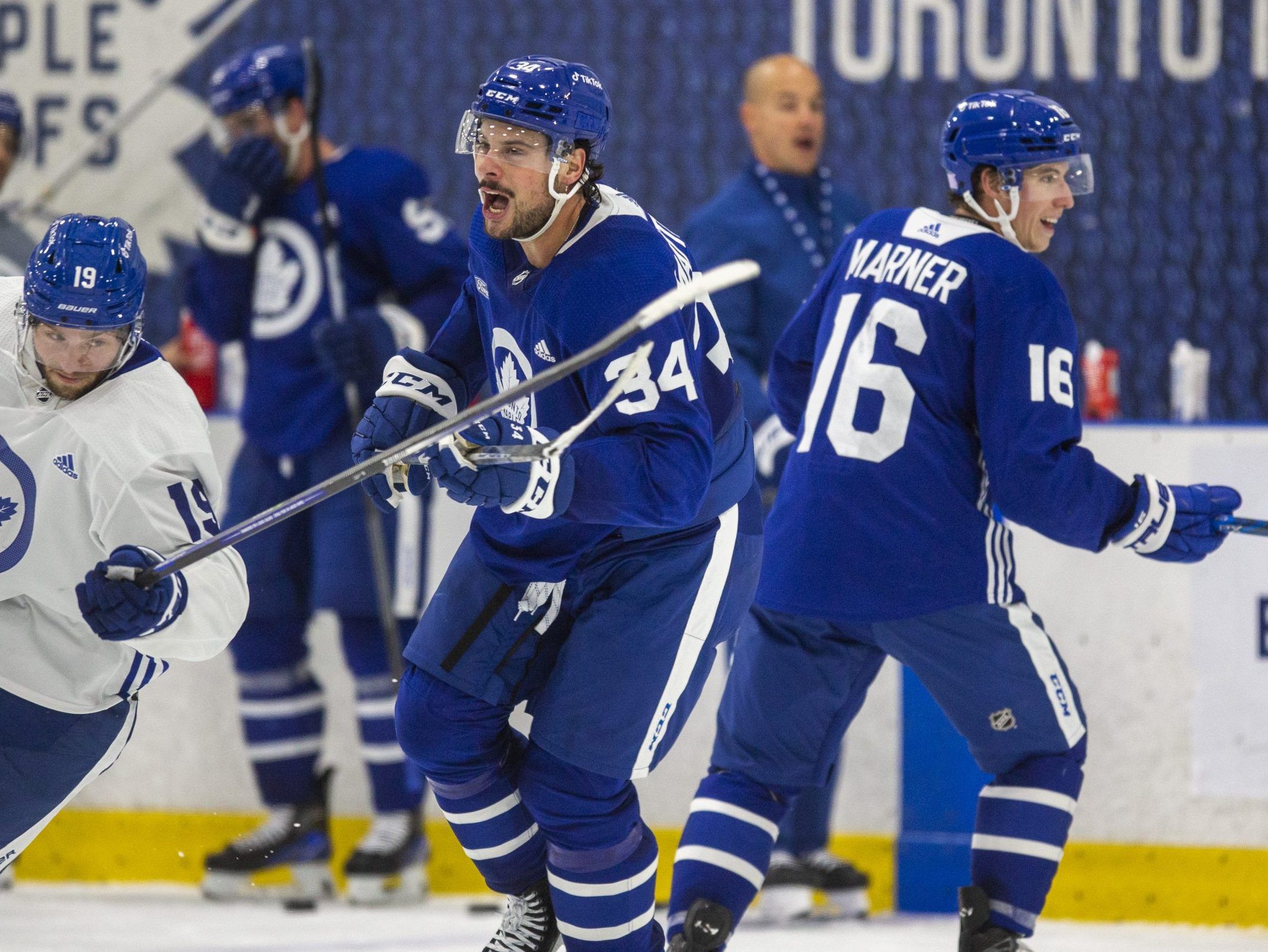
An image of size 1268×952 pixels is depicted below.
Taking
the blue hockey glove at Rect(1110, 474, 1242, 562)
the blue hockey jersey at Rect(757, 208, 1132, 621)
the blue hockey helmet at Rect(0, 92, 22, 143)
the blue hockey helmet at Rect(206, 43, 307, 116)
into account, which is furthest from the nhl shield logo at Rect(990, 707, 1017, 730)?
the blue hockey helmet at Rect(0, 92, 22, 143)

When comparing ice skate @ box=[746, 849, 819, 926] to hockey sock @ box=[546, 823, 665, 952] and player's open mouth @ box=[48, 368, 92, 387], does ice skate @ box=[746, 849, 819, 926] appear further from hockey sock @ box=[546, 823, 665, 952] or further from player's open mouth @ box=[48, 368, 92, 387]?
player's open mouth @ box=[48, 368, 92, 387]

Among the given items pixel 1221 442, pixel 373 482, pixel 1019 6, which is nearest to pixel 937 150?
pixel 1019 6

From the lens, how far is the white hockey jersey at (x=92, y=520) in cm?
207

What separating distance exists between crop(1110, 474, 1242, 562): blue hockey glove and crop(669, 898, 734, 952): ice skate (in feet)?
2.45

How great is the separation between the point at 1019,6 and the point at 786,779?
3.12 meters

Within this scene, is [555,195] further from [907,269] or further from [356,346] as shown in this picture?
[356,346]

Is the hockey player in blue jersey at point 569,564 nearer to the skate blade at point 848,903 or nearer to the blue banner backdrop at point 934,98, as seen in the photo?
the skate blade at point 848,903

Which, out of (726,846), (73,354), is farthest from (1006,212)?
(73,354)

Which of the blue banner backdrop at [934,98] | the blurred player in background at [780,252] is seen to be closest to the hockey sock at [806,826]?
the blurred player in background at [780,252]

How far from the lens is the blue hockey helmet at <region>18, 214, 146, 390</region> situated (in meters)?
2.07

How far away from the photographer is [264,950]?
3166 mm

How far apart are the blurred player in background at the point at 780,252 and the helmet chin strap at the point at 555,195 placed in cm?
128

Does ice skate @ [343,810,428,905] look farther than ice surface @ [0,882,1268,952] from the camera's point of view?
Yes

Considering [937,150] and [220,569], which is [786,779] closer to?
[220,569]
